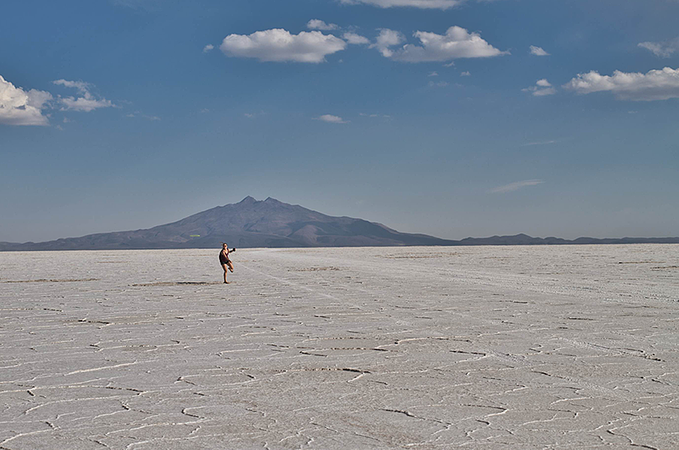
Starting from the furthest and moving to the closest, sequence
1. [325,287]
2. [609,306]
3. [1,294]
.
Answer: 1. [325,287]
2. [1,294]
3. [609,306]

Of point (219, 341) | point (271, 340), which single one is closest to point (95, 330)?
point (219, 341)

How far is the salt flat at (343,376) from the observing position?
3637mm

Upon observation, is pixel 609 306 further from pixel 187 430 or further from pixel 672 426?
pixel 187 430

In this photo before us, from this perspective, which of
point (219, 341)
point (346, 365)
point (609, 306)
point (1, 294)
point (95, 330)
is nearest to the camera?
point (346, 365)

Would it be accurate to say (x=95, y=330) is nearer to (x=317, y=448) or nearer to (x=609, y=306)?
(x=317, y=448)

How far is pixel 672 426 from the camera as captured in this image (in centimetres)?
368

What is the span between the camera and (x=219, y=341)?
22.9ft

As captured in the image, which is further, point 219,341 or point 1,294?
point 1,294

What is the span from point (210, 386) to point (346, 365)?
1.28 m

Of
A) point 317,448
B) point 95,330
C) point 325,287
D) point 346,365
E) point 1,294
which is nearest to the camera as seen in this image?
point 317,448

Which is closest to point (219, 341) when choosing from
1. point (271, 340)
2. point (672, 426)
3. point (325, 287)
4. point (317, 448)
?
point (271, 340)

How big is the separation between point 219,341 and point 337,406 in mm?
3035

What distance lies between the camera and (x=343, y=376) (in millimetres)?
5148

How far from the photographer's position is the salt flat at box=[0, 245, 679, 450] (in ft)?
11.9
